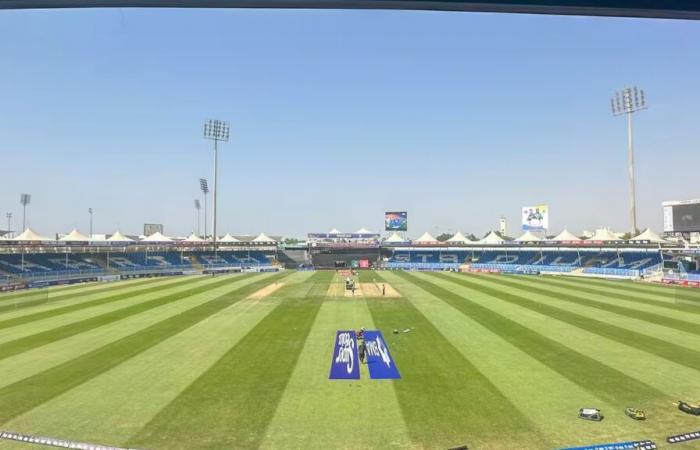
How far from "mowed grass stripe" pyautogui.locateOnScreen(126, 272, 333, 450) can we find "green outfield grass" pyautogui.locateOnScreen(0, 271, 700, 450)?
0.08m

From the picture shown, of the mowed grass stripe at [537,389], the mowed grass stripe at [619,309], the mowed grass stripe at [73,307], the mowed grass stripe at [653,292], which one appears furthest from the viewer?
the mowed grass stripe at [653,292]

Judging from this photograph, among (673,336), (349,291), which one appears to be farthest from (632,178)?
(673,336)

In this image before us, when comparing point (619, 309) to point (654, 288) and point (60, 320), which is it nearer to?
point (654, 288)

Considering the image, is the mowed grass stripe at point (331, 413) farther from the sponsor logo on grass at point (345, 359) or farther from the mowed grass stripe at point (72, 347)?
the mowed grass stripe at point (72, 347)

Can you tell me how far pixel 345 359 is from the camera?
23047mm

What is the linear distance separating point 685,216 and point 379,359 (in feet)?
314

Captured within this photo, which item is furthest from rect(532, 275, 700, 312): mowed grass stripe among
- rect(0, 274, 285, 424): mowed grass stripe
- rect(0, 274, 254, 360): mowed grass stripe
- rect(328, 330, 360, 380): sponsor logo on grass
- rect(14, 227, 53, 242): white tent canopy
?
rect(14, 227, 53, 242): white tent canopy

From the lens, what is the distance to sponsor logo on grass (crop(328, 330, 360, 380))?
20.4m

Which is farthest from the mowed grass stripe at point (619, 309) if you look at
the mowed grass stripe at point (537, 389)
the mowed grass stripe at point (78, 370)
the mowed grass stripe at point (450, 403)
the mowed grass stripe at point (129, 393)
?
the mowed grass stripe at point (78, 370)

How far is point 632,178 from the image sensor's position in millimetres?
97250

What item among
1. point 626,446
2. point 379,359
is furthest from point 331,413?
point 626,446

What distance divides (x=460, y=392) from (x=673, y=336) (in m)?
18.3

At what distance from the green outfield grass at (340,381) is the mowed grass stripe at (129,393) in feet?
0.31

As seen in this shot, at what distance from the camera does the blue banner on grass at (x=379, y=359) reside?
67.1 feet
